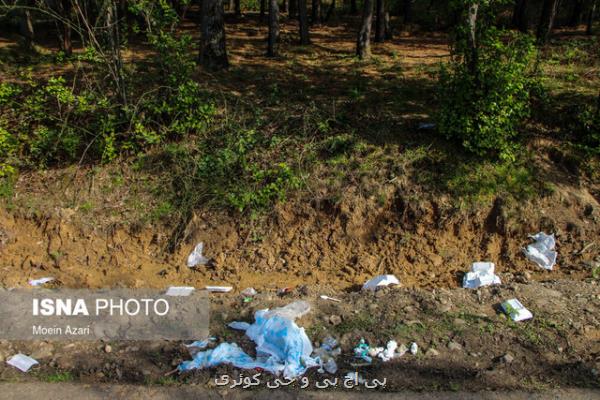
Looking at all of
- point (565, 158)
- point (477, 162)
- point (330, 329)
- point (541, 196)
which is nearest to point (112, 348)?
point (330, 329)

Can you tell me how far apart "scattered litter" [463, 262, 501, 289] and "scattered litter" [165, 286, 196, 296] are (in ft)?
11.9

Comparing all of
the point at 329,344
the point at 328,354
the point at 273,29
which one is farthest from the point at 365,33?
the point at 328,354

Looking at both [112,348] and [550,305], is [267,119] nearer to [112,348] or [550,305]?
[112,348]

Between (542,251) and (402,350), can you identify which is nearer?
(402,350)

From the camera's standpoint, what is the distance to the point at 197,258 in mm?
7246

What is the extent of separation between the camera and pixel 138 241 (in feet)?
24.4

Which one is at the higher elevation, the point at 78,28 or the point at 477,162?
the point at 78,28

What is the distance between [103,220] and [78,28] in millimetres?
2987

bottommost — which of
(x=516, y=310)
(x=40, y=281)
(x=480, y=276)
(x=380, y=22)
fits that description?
(x=40, y=281)

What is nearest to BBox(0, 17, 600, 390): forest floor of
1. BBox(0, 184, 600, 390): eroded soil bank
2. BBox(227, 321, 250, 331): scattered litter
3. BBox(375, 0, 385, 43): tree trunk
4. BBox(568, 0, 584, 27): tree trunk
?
BBox(0, 184, 600, 390): eroded soil bank

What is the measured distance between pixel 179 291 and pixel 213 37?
5.35 m

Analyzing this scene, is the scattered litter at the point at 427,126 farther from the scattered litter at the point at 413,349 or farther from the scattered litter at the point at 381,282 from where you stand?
the scattered litter at the point at 413,349

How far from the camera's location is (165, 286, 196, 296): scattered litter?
6350mm

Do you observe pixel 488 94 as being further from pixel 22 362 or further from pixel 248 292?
pixel 22 362
